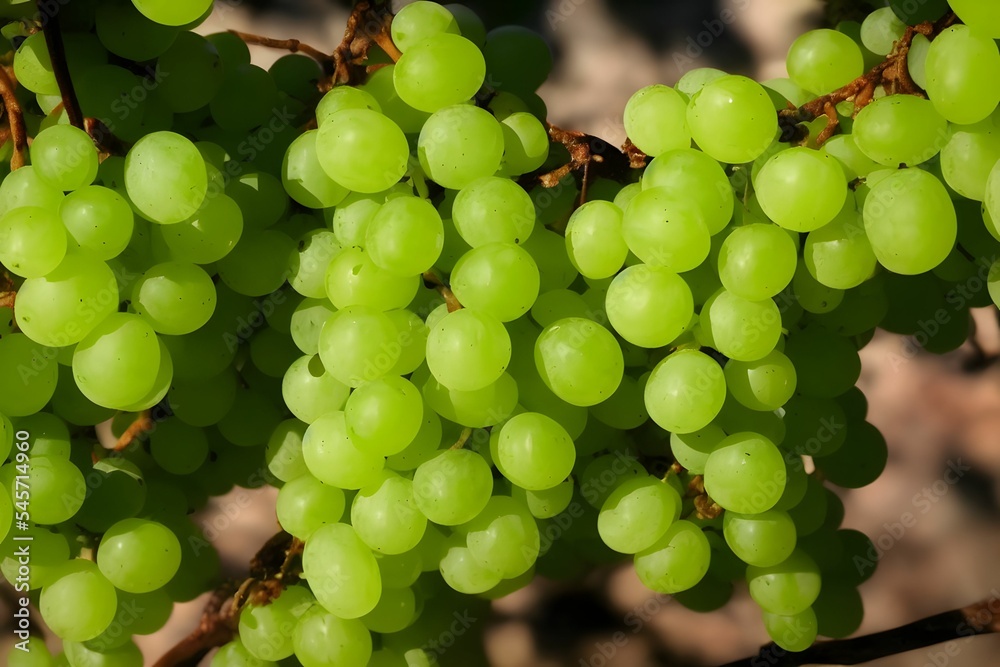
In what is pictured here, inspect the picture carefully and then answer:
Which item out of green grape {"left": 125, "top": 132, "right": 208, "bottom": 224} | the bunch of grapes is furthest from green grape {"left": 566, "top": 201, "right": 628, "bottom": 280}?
green grape {"left": 125, "top": 132, "right": 208, "bottom": 224}

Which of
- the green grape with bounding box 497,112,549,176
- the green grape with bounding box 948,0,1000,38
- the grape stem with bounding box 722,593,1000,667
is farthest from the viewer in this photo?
the grape stem with bounding box 722,593,1000,667

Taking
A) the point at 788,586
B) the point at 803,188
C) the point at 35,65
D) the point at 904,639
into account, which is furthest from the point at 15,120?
the point at 904,639

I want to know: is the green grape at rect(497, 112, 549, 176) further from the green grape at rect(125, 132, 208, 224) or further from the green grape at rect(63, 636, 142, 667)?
the green grape at rect(63, 636, 142, 667)

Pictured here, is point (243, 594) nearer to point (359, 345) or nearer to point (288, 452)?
point (288, 452)

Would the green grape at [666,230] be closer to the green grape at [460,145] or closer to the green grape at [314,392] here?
the green grape at [460,145]

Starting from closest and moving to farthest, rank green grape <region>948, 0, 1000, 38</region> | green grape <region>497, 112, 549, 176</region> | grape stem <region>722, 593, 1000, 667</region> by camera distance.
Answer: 1. green grape <region>948, 0, 1000, 38</region>
2. green grape <region>497, 112, 549, 176</region>
3. grape stem <region>722, 593, 1000, 667</region>

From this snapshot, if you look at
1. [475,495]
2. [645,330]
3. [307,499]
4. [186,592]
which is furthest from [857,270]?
[186,592]

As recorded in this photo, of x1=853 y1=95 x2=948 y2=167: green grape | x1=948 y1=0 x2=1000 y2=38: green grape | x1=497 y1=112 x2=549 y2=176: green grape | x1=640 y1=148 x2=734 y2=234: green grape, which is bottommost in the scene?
x1=497 y1=112 x2=549 y2=176: green grape

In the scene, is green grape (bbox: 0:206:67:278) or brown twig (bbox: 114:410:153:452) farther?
brown twig (bbox: 114:410:153:452)
